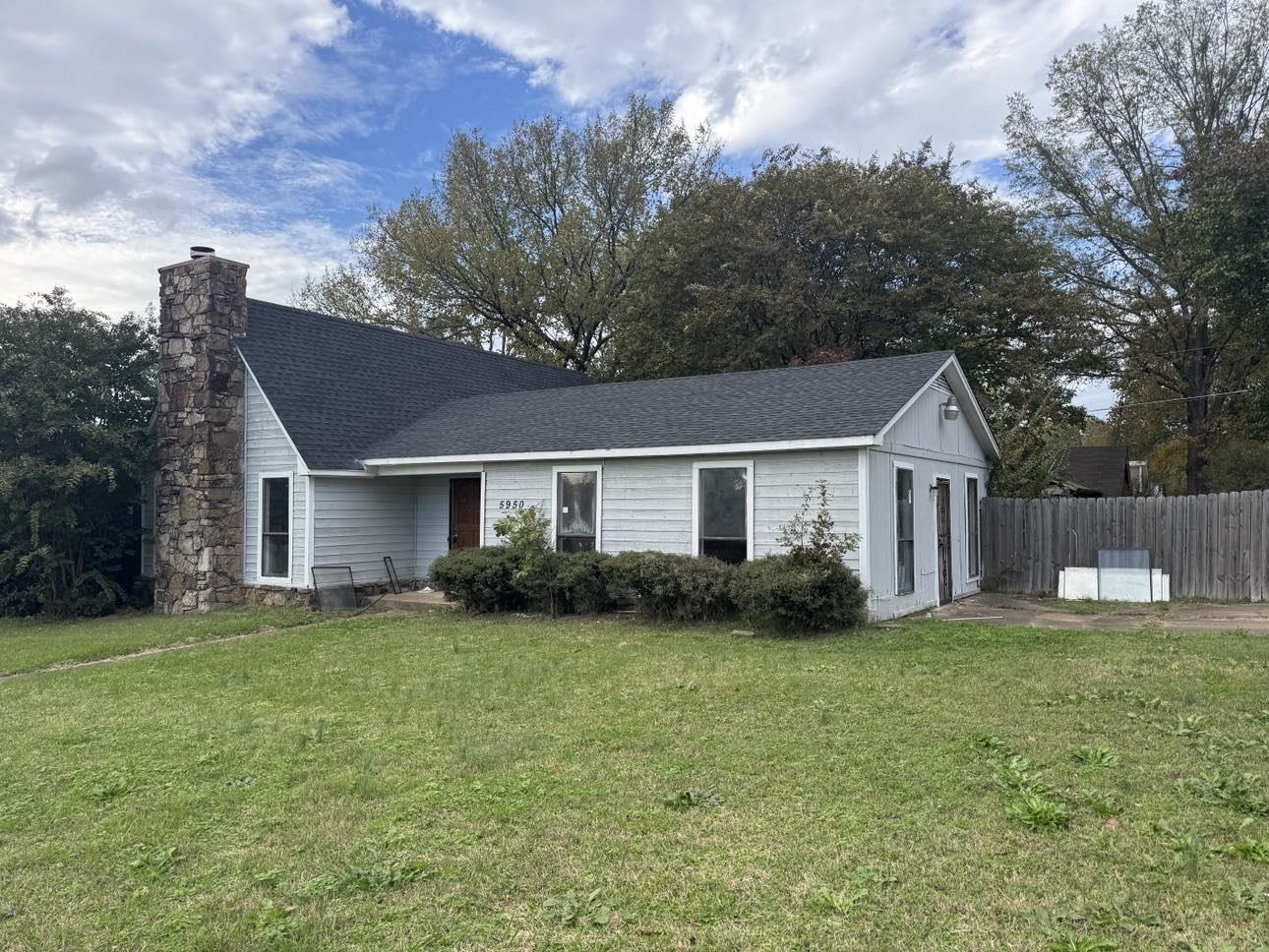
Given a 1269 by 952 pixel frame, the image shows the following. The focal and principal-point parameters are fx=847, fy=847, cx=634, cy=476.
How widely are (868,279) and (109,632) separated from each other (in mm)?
19179

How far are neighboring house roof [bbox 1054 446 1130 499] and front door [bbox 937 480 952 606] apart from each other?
734 inches

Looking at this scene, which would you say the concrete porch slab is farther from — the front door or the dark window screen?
the front door

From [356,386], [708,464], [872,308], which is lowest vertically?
[708,464]

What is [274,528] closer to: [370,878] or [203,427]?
[203,427]

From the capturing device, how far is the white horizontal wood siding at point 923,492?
11008 mm

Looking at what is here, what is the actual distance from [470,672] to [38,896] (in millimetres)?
4652

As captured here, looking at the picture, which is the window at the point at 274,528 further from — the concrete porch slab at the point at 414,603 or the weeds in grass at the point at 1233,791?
the weeds in grass at the point at 1233,791

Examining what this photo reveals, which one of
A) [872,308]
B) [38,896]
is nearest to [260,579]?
[38,896]

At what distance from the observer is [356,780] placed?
16.3 feet

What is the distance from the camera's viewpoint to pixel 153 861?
13.0 feet

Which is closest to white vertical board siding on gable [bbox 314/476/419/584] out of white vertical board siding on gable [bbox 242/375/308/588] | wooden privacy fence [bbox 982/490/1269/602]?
white vertical board siding on gable [bbox 242/375/308/588]

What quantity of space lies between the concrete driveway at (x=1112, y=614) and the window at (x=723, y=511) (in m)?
2.97

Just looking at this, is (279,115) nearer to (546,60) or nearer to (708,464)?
(546,60)

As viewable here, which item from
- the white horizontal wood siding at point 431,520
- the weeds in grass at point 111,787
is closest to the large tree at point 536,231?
the white horizontal wood siding at point 431,520
